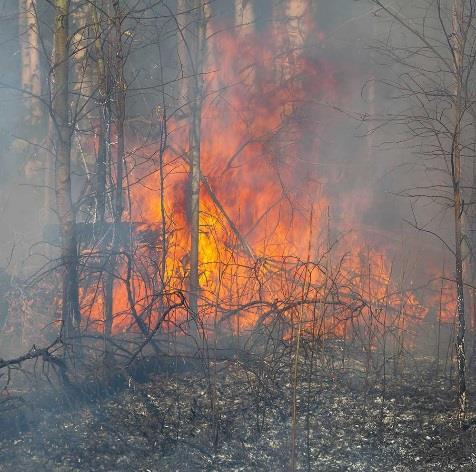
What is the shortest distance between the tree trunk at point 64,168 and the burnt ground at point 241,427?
186 centimetres

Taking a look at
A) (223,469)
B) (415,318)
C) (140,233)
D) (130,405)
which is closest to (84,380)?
(130,405)

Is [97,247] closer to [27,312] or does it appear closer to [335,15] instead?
[27,312]

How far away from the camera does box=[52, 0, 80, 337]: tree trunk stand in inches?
357

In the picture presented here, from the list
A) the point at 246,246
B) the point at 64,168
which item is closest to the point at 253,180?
the point at 246,246

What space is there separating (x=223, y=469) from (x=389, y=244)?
24.4ft

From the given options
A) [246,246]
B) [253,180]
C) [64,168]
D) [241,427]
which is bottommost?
[241,427]

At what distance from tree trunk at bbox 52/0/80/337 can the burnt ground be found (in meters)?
1.86

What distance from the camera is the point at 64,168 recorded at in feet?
30.2

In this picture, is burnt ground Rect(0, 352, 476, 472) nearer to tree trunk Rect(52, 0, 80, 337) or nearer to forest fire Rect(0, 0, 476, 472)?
forest fire Rect(0, 0, 476, 472)

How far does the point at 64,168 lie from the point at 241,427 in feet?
15.7

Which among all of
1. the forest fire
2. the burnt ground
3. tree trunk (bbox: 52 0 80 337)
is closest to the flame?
the forest fire

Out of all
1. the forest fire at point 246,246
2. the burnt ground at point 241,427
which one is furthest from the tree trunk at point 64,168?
the burnt ground at point 241,427

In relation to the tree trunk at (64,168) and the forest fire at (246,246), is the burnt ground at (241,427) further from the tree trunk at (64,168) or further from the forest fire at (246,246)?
the tree trunk at (64,168)

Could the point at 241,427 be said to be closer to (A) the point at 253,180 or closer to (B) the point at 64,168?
(B) the point at 64,168
